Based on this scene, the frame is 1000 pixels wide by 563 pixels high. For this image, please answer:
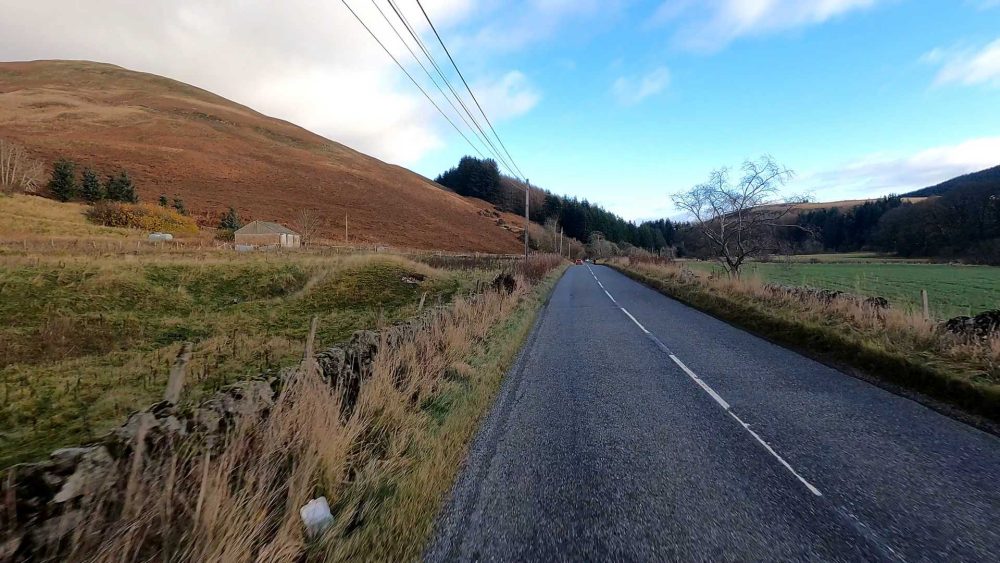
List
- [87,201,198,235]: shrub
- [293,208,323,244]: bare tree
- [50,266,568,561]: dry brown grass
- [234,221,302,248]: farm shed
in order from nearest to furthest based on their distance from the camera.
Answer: [50,266,568,561]: dry brown grass < [87,201,198,235]: shrub < [234,221,302,248]: farm shed < [293,208,323,244]: bare tree

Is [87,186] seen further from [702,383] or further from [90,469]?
[702,383]

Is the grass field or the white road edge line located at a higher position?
the grass field

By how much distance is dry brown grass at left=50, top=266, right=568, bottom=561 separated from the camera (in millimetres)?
2498

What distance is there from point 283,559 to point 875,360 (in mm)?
9259

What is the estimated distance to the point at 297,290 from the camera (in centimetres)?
2427

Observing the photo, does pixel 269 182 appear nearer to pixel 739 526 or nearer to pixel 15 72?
pixel 739 526

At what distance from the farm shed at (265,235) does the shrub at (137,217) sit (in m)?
5.32

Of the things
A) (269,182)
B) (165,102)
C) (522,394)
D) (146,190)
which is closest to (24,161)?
(146,190)

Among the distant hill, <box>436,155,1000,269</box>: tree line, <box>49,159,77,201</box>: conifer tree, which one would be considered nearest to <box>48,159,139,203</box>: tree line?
<box>49,159,77,201</box>: conifer tree

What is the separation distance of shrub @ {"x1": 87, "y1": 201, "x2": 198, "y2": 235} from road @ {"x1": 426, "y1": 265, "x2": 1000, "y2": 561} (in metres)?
57.1

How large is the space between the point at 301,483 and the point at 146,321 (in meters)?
16.6

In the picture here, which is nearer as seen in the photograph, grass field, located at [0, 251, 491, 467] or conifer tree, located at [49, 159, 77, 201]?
grass field, located at [0, 251, 491, 467]

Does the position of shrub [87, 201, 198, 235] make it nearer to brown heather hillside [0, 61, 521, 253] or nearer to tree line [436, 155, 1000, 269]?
brown heather hillside [0, 61, 521, 253]

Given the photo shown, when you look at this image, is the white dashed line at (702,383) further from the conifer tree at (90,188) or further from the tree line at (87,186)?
the conifer tree at (90,188)
